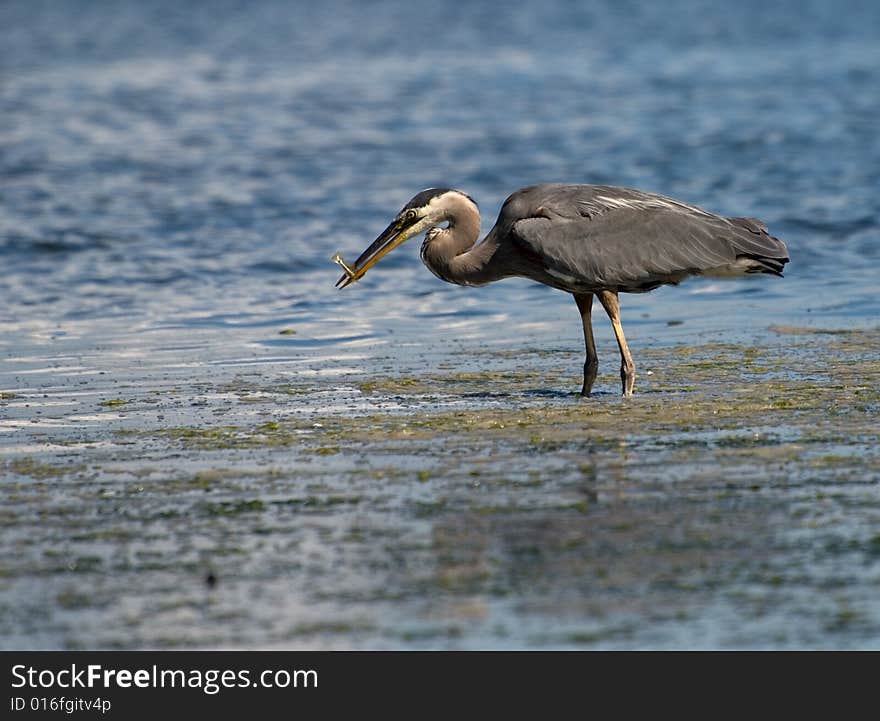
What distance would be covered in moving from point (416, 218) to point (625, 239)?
1283 mm

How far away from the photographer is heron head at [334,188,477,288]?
935 centimetres

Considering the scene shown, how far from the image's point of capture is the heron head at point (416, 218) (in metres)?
9.35

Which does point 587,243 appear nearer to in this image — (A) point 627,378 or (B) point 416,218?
(A) point 627,378

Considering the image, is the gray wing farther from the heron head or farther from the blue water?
the blue water

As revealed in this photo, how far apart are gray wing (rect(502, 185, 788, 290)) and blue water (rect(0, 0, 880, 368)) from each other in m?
1.65

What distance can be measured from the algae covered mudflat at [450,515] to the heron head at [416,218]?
0.82 metres

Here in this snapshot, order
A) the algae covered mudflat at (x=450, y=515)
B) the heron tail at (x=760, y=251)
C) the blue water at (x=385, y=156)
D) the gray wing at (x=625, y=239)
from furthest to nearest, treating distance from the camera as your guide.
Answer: the blue water at (x=385, y=156)
the heron tail at (x=760, y=251)
the gray wing at (x=625, y=239)
the algae covered mudflat at (x=450, y=515)

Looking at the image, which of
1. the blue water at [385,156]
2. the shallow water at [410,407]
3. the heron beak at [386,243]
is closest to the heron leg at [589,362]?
the shallow water at [410,407]

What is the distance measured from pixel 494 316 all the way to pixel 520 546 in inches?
250

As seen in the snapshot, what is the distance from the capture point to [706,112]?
83.9 feet

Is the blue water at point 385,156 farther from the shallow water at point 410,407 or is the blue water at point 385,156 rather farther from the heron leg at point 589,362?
the heron leg at point 589,362
